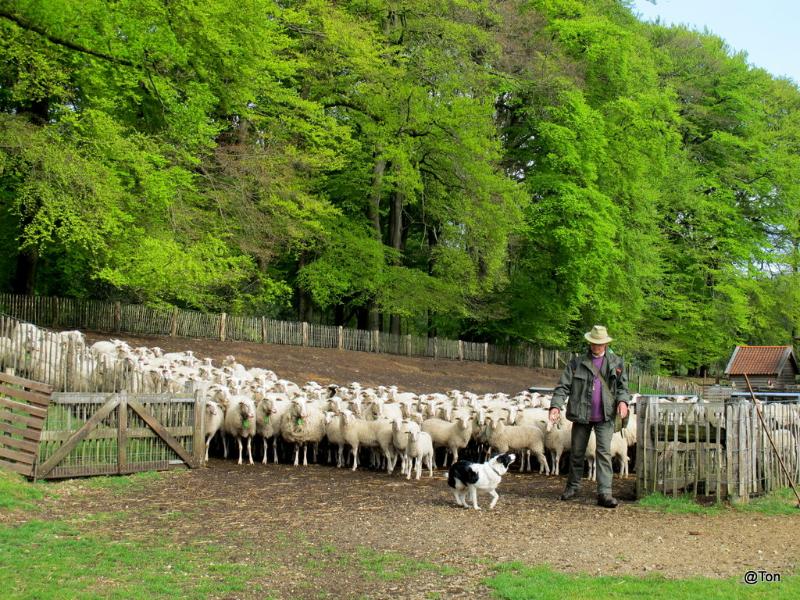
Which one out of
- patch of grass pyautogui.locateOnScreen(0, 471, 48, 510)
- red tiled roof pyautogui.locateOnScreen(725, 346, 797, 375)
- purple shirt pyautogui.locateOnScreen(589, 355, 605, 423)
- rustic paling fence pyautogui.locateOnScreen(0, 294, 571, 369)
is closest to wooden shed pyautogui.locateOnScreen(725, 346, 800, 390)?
red tiled roof pyautogui.locateOnScreen(725, 346, 797, 375)

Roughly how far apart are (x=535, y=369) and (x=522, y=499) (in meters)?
30.8

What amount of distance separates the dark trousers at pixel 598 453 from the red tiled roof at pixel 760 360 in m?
29.1

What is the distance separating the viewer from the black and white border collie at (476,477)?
1120cm

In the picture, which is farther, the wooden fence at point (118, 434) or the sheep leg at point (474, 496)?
the wooden fence at point (118, 434)

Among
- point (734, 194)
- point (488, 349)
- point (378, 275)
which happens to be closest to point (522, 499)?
point (378, 275)

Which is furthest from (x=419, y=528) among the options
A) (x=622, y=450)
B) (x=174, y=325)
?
(x=174, y=325)

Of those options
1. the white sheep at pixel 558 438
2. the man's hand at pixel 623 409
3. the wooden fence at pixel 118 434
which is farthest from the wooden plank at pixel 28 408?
the white sheep at pixel 558 438

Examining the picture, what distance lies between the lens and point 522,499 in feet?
40.0

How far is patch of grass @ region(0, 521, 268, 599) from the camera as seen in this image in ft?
23.5

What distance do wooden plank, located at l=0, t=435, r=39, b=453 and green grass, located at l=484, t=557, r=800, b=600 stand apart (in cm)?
719

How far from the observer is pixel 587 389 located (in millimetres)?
Answer: 11930

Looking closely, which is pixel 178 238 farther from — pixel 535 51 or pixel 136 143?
pixel 535 51

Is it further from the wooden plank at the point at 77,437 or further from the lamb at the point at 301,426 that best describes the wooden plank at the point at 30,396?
the lamb at the point at 301,426

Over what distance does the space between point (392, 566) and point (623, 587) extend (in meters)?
2.21
